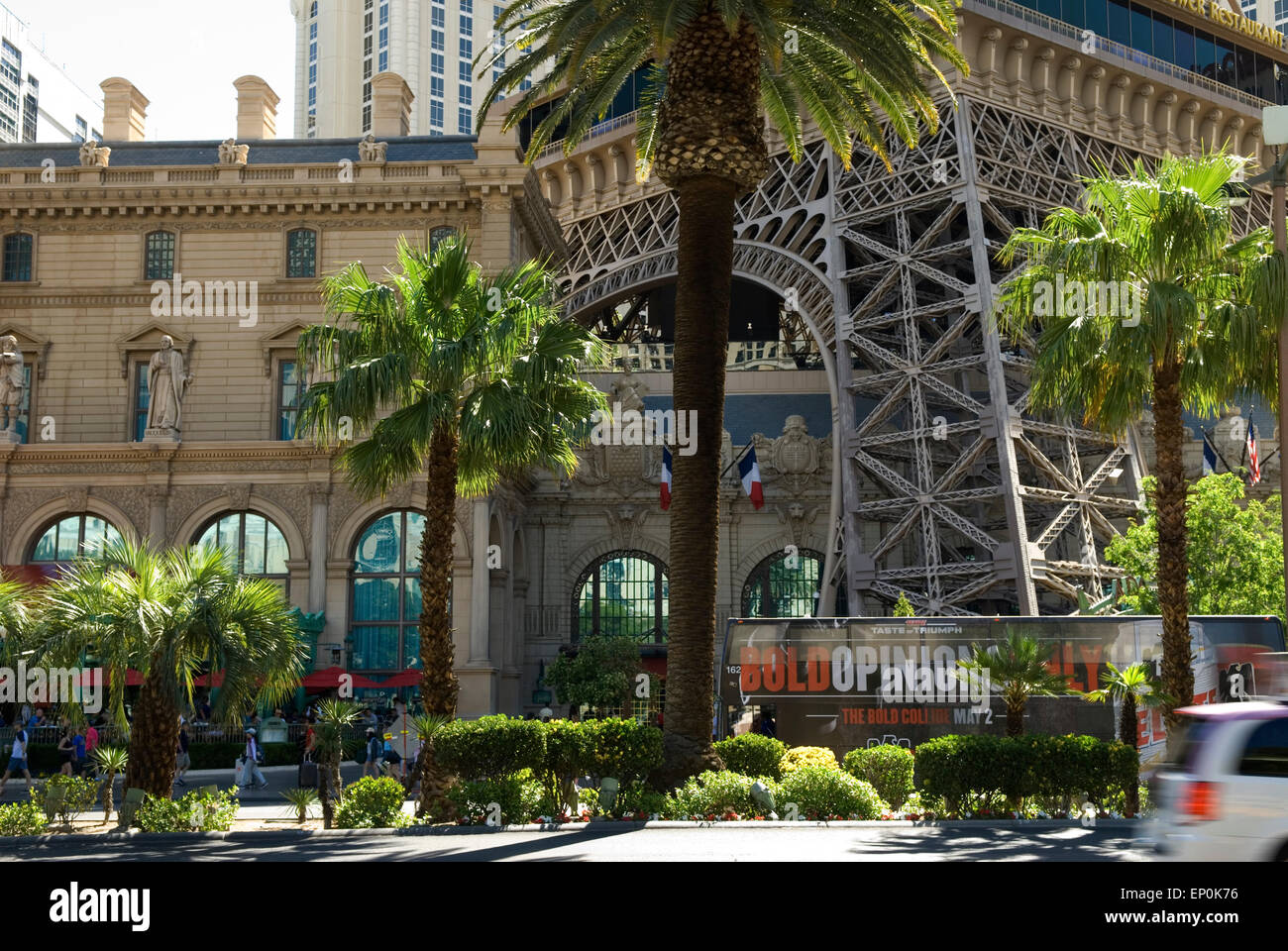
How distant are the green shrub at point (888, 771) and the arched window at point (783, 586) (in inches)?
1110

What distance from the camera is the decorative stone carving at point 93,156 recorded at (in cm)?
4512

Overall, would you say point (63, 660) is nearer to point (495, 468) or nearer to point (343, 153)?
point (495, 468)

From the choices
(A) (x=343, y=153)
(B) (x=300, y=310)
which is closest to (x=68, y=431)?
(B) (x=300, y=310)

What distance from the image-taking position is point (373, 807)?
21.2m

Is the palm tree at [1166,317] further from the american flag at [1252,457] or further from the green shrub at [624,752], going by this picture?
the american flag at [1252,457]

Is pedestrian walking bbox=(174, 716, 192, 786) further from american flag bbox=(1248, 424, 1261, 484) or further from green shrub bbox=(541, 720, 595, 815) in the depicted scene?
american flag bbox=(1248, 424, 1261, 484)

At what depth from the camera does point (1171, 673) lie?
20.2 m

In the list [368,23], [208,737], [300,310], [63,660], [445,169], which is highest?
[368,23]

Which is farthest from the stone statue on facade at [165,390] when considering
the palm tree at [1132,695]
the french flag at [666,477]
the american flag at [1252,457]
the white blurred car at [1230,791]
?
the white blurred car at [1230,791]

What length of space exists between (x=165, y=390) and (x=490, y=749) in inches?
1029

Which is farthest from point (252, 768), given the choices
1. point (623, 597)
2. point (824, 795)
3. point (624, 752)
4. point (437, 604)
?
point (623, 597)

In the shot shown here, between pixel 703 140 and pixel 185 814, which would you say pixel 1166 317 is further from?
pixel 185 814

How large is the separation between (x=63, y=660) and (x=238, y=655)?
2472 mm

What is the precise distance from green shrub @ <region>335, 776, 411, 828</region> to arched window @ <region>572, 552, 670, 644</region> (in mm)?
31140
